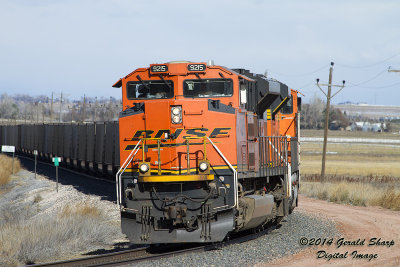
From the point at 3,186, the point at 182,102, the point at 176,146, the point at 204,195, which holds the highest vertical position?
the point at 182,102

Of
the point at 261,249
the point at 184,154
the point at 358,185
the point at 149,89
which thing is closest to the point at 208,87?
the point at 149,89

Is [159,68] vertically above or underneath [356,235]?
above

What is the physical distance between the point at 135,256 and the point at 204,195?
7.30 feet

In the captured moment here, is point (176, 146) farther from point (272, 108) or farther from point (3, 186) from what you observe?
point (3, 186)

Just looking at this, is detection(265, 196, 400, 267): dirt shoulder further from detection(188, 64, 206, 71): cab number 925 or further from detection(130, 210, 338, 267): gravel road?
detection(188, 64, 206, 71): cab number 925

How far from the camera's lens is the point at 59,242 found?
1553 centimetres

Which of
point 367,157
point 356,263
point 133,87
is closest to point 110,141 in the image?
point 133,87

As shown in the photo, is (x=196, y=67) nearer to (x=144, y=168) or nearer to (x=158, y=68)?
(x=158, y=68)

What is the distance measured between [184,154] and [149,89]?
193cm

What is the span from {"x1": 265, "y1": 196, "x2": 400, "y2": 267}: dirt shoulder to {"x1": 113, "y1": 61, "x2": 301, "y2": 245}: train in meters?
1.74

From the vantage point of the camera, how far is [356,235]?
16859mm

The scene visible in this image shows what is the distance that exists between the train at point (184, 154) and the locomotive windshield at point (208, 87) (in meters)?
0.02

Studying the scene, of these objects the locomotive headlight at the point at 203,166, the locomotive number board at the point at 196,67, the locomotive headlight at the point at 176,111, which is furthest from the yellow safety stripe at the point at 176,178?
the locomotive number board at the point at 196,67

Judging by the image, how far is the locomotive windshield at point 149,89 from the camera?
45.4 ft
